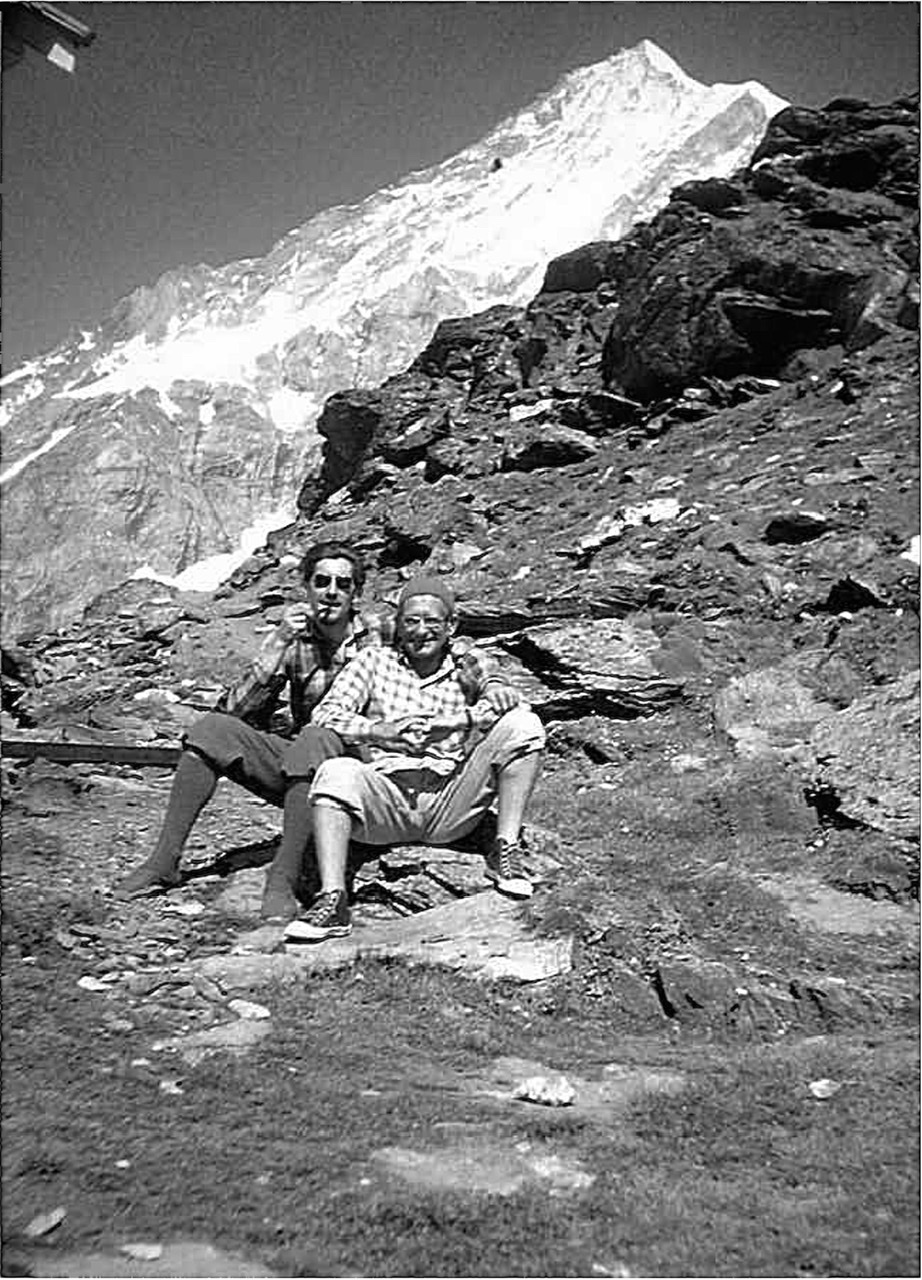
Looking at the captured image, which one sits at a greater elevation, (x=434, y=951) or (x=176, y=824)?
(x=176, y=824)

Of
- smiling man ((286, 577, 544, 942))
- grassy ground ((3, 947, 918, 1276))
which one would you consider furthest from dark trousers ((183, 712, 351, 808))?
grassy ground ((3, 947, 918, 1276))

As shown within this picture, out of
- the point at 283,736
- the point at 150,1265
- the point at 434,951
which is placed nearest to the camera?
the point at 150,1265

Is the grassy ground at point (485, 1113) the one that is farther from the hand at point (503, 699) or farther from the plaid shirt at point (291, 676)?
the plaid shirt at point (291, 676)

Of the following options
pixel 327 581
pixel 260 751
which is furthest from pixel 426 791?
pixel 327 581

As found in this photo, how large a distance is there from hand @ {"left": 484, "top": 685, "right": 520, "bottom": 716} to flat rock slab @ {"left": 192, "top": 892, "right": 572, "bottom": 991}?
1.13 m

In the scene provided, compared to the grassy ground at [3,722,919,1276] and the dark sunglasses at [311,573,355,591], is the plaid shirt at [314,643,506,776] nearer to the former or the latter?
Answer: the dark sunglasses at [311,573,355,591]

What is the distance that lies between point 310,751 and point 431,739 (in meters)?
0.76

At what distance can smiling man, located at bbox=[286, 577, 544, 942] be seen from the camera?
21.3 feet

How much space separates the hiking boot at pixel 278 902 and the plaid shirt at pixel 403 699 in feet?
2.81

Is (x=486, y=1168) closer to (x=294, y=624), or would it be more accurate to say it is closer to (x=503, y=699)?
(x=503, y=699)

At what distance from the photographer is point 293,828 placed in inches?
249

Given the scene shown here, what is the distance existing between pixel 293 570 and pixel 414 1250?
2890cm

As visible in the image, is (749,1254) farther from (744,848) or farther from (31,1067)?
(744,848)

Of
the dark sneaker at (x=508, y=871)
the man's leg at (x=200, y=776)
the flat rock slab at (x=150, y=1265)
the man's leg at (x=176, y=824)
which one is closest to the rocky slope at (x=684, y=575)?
the dark sneaker at (x=508, y=871)
